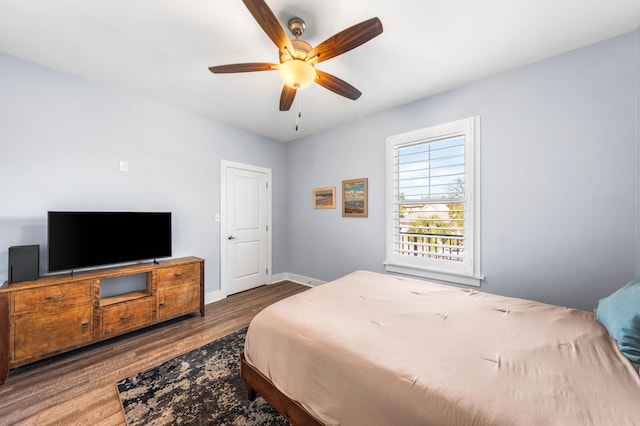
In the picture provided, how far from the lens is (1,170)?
84.4 inches

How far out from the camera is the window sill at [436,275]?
8.66 ft

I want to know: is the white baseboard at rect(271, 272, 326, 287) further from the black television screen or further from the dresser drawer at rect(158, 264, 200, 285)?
the black television screen

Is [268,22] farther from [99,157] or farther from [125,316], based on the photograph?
[125,316]

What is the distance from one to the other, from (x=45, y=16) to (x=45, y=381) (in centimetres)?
274

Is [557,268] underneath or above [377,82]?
underneath

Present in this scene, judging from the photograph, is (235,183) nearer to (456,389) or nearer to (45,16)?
(45,16)

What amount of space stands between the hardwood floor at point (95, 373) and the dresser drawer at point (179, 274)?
0.51 metres

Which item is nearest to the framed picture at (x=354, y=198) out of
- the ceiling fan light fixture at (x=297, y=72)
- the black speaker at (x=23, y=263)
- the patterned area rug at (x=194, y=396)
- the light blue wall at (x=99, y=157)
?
the light blue wall at (x=99, y=157)

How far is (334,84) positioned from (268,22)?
2.53 ft

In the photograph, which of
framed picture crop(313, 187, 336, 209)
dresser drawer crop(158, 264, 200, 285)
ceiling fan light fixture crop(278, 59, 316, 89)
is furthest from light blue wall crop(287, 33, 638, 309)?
dresser drawer crop(158, 264, 200, 285)

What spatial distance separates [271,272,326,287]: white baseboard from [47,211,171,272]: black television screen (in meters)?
2.03

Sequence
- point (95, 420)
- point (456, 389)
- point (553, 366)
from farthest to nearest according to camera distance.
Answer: point (95, 420) < point (553, 366) < point (456, 389)

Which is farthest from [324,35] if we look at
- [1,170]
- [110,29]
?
[1,170]

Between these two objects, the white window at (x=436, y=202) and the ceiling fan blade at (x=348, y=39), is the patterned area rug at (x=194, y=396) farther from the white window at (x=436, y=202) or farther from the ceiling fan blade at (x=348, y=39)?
the ceiling fan blade at (x=348, y=39)
